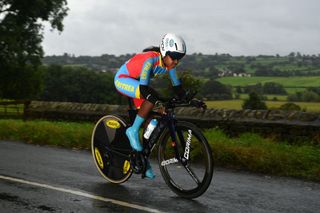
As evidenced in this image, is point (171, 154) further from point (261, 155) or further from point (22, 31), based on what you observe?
point (22, 31)

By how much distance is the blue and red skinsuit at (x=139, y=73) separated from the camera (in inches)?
226

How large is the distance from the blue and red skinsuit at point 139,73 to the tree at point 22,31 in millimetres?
28878

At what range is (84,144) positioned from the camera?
33.9 ft

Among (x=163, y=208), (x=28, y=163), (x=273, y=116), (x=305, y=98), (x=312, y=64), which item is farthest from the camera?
(x=312, y=64)

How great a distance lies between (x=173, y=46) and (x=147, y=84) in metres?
0.56

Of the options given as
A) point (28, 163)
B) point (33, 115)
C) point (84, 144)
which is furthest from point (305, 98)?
point (28, 163)

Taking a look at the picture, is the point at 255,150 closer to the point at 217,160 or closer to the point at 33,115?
the point at 217,160

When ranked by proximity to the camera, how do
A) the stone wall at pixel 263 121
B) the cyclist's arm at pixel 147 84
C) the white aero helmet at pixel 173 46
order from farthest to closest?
the stone wall at pixel 263 121
the cyclist's arm at pixel 147 84
the white aero helmet at pixel 173 46

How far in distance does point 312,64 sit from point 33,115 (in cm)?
3391

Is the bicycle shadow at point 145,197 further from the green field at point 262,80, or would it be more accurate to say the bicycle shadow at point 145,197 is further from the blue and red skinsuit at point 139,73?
the green field at point 262,80

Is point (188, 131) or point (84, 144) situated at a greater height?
point (188, 131)

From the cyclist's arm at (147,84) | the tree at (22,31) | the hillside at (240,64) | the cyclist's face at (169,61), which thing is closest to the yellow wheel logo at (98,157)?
the cyclist's arm at (147,84)

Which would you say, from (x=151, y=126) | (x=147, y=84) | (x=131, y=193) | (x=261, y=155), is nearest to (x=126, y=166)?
→ (x=131, y=193)

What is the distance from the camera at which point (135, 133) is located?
6.02 metres
